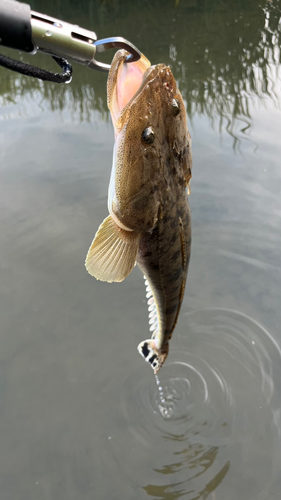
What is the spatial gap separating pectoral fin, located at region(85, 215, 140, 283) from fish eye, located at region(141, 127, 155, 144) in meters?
0.42

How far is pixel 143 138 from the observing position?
1910 millimetres

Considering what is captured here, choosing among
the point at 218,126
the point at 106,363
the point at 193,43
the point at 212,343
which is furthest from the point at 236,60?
the point at 106,363

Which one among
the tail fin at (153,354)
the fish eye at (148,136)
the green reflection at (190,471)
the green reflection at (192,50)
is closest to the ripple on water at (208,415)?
the green reflection at (190,471)

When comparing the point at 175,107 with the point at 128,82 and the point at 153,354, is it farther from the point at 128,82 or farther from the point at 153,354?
the point at 153,354

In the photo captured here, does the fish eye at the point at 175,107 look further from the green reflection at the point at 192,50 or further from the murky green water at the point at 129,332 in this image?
the green reflection at the point at 192,50

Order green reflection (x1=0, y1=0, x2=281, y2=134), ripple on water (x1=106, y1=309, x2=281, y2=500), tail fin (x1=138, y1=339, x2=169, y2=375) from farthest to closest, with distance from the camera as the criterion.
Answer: green reflection (x1=0, y1=0, x2=281, y2=134) < ripple on water (x1=106, y1=309, x2=281, y2=500) < tail fin (x1=138, y1=339, x2=169, y2=375)

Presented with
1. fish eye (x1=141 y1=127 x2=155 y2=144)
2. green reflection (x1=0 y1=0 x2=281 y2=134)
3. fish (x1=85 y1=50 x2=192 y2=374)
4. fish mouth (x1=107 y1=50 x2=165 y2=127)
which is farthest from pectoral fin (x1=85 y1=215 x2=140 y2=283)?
green reflection (x1=0 y1=0 x2=281 y2=134)

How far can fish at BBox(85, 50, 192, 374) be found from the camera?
188cm

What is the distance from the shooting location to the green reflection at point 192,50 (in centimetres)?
679

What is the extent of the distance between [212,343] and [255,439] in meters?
0.90

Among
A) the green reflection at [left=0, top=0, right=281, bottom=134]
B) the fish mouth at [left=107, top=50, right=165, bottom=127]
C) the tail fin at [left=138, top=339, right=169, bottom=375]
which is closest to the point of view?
the fish mouth at [left=107, top=50, right=165, bottom=127]

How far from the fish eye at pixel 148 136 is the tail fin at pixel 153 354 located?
157 cm

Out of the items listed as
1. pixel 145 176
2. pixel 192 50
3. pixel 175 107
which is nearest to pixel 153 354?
pixel 145 176

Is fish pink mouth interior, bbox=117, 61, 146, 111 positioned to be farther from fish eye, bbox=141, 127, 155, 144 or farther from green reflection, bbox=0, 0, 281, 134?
green reflection, bbox=0, 0, 281, 134
